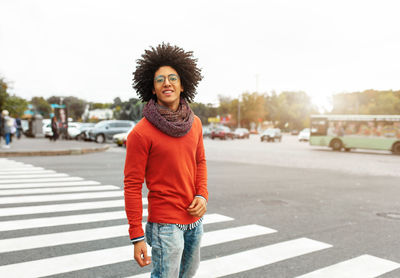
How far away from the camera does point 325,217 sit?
20.0 feet

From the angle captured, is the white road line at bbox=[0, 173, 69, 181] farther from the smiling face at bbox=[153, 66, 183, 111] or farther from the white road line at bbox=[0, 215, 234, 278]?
the smiling face at bbox=[153, 66, 183, 111]

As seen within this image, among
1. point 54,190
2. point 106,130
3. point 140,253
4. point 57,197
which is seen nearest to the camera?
point 140,253

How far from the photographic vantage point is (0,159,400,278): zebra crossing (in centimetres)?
373

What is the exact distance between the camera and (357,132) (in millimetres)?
23969

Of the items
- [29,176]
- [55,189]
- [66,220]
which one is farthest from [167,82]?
[29,176]

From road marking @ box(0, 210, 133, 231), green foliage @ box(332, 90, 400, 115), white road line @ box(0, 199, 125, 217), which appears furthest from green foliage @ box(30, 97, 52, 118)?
road marking @ box(0, 210, 133, 231)

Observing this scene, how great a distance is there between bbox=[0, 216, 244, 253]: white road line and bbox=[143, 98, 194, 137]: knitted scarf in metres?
2.64

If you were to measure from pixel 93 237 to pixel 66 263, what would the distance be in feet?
2.88

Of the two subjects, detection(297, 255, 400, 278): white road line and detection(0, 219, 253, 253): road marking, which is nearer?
detection(297, 255, 400, 278): white road line

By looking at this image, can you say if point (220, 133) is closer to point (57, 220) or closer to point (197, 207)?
point (57, 220)

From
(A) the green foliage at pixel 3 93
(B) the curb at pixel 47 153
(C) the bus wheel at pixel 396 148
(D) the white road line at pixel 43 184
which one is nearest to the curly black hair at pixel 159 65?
(D) the white road line at pixel 43 184

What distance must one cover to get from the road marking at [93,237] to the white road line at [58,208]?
1353 mm

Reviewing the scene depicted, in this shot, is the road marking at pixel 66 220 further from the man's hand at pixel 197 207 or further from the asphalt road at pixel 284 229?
the man's hand at pixel 197 207

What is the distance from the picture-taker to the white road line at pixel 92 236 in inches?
172
